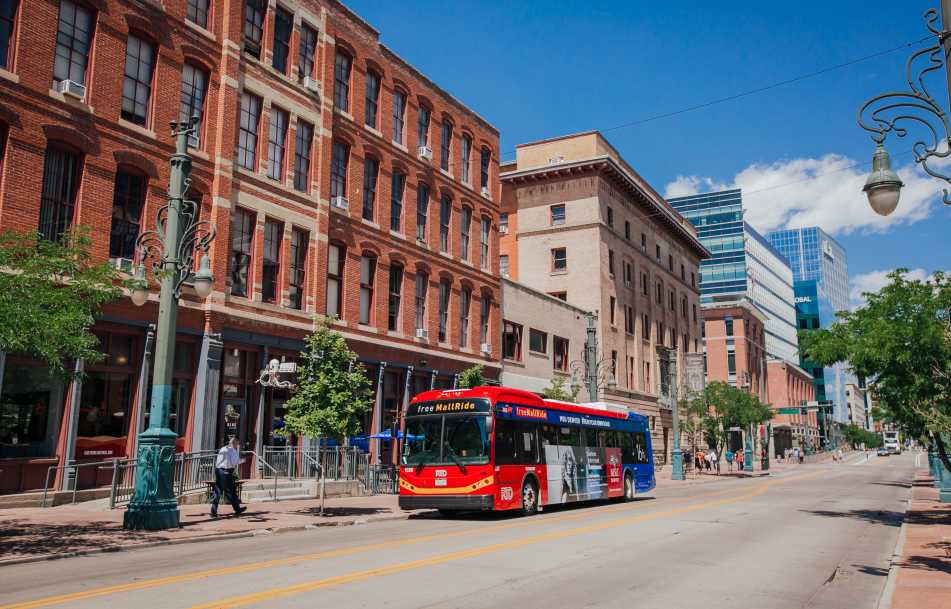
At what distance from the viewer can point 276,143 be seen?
27.0 m

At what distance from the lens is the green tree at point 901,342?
18.0 meters

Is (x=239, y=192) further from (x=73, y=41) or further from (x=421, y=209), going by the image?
(x=421, y=209)

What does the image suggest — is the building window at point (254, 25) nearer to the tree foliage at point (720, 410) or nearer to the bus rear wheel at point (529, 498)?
the bus rear wheel at point (529, 498)

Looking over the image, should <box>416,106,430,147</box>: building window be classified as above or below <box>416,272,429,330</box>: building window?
above

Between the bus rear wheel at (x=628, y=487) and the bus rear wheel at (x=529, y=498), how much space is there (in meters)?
7.17

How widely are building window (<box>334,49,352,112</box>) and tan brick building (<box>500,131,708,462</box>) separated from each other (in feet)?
72.6

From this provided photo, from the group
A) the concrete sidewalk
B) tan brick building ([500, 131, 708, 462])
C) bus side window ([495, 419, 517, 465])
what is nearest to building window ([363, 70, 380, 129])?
bus side window ([495, 419, 517, 465])

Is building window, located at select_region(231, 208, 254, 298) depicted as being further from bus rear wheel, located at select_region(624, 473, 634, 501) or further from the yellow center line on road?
bus rear wheel, located at select_region(624, 473, 634, 501)

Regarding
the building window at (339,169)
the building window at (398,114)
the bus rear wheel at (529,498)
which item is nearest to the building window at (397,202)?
the building window at (398,114)

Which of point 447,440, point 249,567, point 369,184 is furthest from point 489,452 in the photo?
point 369,184

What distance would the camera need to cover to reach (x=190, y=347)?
75.3 ft

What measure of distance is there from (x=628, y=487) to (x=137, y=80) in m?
20.4

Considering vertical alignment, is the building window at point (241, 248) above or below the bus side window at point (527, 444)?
above

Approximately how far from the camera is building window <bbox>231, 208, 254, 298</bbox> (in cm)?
2473
